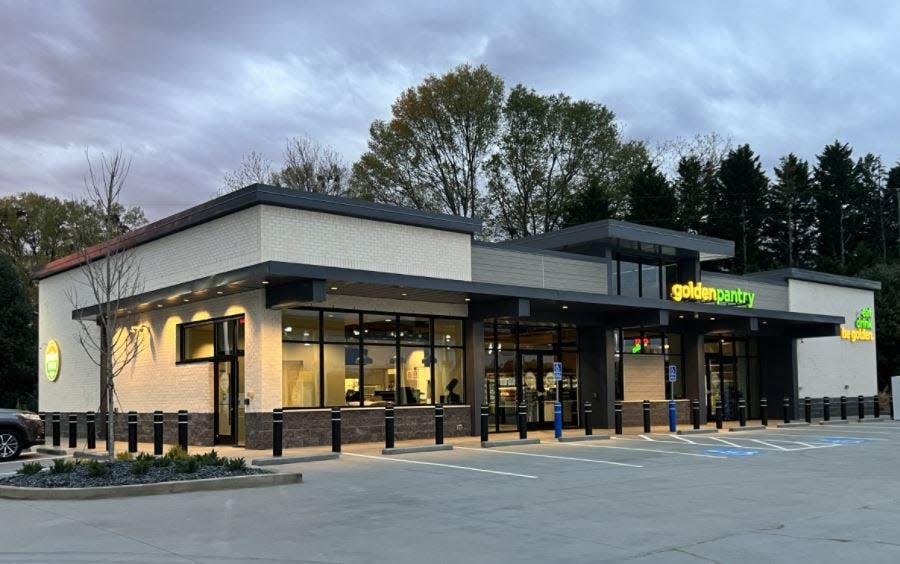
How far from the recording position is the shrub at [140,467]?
1350 cm

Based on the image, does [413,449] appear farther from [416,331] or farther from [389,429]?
[416,331]

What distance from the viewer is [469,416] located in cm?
2448

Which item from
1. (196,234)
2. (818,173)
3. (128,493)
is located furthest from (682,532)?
(818,173)

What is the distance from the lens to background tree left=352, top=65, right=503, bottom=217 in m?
48.3

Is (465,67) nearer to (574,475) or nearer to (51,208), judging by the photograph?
(51,208)

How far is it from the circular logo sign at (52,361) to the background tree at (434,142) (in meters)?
21.0

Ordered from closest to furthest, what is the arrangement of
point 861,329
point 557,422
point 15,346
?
1. point 557,422
2. point 15,346
3. point 861,329

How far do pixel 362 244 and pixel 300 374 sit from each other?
355 centimetres

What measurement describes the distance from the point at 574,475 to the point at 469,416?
31.4 feet

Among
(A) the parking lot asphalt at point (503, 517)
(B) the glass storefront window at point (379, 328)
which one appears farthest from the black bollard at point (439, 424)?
(B) the glass storefront window at point (379, 328)

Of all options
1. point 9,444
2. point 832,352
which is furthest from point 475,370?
point 832,352

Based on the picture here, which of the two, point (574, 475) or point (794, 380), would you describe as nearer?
point (574, 475)

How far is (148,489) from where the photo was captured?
12.7 m

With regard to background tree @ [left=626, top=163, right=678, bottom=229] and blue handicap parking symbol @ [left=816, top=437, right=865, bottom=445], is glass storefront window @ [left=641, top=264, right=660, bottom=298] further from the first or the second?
background tree @ [left=626, top=163, right=678, bottom=229]
